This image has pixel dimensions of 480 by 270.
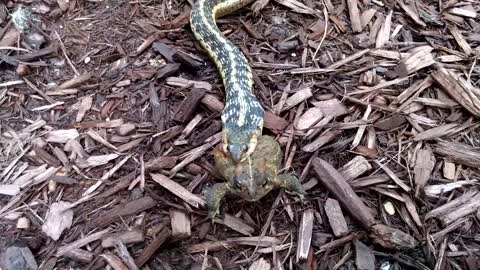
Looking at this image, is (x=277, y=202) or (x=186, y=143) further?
(x=186, y=143)

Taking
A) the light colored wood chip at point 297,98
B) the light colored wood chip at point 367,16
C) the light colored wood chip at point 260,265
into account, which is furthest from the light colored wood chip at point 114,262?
the light colored wood chip at point 367,16

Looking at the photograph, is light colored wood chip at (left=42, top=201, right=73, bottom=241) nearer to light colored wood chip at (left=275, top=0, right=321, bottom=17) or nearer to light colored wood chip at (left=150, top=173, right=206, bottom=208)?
light colored wood chip at (left=150, top=173, right=206, bottom=208)

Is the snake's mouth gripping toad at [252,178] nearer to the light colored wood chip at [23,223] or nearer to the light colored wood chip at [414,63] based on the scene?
the light colored wood chip at [23,223]

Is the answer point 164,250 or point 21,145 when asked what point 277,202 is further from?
point 21,145

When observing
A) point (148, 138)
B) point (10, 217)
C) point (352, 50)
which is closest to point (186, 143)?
point (148, 138)

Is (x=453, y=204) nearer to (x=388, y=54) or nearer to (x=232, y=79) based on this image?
(x=388, y=54)

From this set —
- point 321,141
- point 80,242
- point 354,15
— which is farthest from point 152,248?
point 354,15
